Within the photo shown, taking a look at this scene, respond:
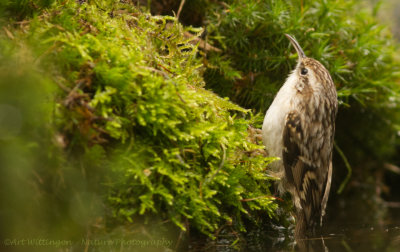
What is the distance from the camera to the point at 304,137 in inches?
103

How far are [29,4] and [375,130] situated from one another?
3.84 m

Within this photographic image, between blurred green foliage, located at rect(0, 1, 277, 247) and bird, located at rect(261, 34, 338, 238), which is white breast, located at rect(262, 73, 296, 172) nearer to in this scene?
bird, located at rect(261, 34, 338, 238)

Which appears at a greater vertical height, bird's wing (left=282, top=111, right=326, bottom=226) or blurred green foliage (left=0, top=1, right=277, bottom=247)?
blurred green foliage (left=0, top=1, right=277, bottom=247)

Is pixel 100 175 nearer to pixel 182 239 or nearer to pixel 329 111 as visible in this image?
pixel 182 239

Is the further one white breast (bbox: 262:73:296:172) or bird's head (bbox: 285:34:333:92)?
bird's head (bbox: 285:34:333:92)

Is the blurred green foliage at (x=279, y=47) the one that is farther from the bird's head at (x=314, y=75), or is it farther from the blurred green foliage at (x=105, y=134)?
the blurred green foliage at (x=105, y=134)

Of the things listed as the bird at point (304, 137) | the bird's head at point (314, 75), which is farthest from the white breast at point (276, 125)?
the bird's head at point (314, 75)

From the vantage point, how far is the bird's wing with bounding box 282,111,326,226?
2584 mm

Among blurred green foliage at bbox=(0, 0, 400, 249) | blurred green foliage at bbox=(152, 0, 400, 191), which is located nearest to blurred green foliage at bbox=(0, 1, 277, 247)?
blurred green foliage at bbox=(0, 0, 400, 249)

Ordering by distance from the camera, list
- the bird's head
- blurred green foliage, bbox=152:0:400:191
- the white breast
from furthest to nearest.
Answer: blurred green foliage, bbox=152:0:400:191, the bird's head, the white breast

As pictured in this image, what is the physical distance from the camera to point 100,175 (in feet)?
5.89

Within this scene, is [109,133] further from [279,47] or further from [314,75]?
[279,47]

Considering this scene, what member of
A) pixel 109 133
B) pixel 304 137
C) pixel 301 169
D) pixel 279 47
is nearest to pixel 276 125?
pixel 304 137

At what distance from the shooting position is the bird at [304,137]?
2.58 m
